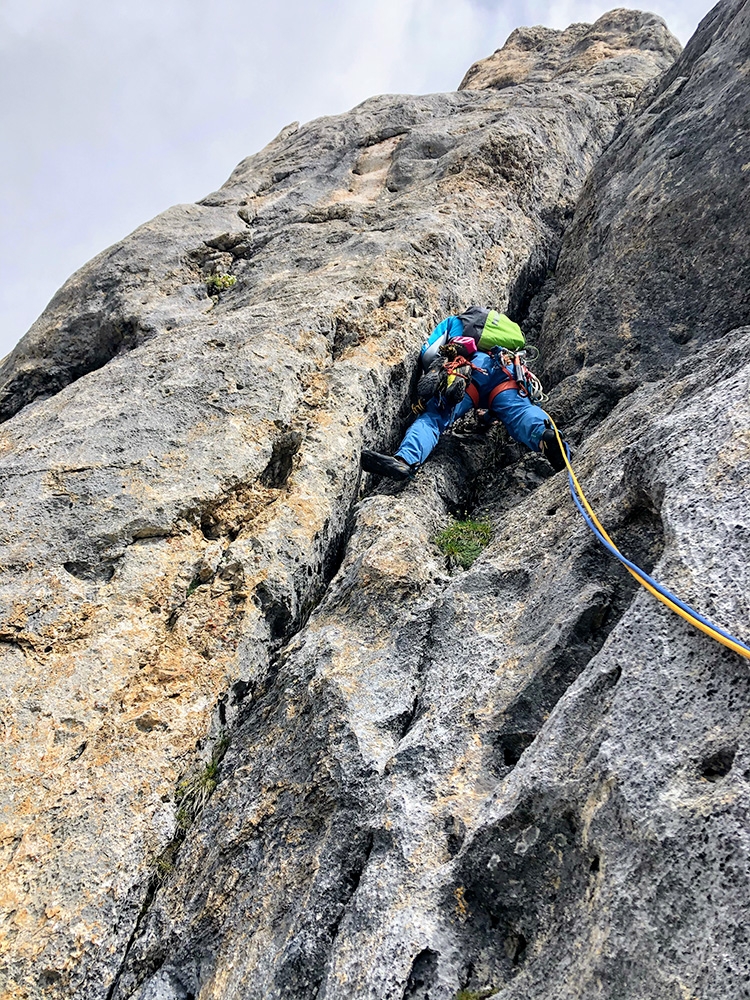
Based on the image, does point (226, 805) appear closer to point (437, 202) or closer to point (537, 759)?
point (537, 759)

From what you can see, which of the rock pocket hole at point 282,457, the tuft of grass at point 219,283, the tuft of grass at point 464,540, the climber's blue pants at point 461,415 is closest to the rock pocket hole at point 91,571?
the rock pocket hole at point 282,457

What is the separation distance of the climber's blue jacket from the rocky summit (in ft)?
1.45

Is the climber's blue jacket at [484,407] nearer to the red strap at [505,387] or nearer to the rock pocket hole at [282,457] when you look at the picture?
the red strap at [505,387]

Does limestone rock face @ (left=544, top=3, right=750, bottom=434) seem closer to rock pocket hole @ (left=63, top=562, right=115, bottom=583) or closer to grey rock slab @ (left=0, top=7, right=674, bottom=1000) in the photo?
grey rock slab @ (left=0, top=7, right=674, bottom=1000)

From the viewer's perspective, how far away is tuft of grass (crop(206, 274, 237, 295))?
43.6 feet

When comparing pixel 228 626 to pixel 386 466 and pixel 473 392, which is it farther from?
pixel 473 392

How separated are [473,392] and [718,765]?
633 centimetres

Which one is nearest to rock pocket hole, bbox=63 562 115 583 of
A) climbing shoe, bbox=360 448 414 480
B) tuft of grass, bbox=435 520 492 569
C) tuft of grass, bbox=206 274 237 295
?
climbing shoe, bbox=360 448 414 480

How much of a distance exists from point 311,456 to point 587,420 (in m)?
3.56

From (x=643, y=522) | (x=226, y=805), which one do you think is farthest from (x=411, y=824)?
(x=643, y=522)

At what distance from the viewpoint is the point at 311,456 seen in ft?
27.9

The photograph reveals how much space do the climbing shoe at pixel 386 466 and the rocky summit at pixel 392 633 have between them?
312mm

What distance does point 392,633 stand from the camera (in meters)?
6.59

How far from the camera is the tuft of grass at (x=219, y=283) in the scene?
13.3 metres
